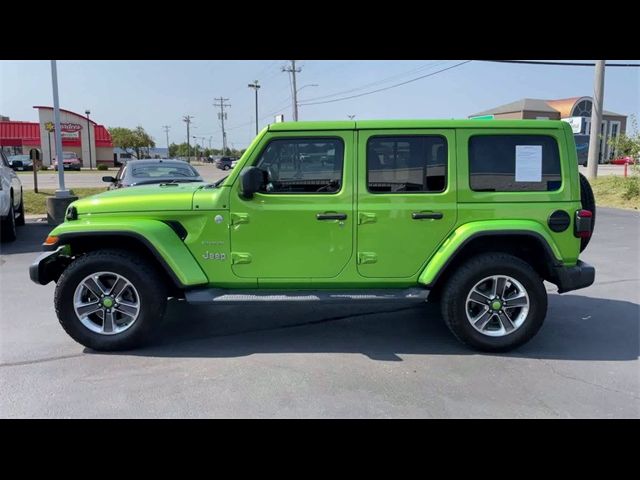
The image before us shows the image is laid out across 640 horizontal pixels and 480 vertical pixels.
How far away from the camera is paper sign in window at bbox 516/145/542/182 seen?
4.08m

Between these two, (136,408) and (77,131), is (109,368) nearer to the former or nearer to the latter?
(136,408)

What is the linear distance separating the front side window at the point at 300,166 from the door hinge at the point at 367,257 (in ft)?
2.06

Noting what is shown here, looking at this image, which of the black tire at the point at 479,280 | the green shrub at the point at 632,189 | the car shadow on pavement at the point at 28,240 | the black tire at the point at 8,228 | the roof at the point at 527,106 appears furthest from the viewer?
the roof at the point at 527,106

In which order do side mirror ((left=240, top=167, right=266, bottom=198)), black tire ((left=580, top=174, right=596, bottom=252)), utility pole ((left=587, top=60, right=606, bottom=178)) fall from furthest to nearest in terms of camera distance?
utility pole ((left=587, top=60, right=606, bottom=178)) → black tire ((left=580, top=174, right=596, bottom=252)) → side mirror ((left=240, top=167, right=266, bottom=198))

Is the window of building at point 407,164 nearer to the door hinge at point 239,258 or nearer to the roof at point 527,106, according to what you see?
the door hinge at point 239,258

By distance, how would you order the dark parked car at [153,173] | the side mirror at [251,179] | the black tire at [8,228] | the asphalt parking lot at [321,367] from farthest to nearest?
the dark parked car at [153,173] < the black tire at [8,228] < the side mirror at [251,179] < the asphalt parking lot at [321,367]

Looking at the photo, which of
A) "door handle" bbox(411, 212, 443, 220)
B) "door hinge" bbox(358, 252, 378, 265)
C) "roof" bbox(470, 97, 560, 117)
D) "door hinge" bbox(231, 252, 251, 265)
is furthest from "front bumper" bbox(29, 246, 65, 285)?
"roof" bbox(470, 97, 560, 117)

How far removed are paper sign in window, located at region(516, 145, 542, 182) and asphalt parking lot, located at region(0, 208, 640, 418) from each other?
156cm

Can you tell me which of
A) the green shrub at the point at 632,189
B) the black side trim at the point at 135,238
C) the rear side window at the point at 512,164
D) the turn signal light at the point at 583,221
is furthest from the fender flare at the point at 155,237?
the green shrub at the point at 632,189

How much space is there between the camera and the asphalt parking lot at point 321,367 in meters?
3.21

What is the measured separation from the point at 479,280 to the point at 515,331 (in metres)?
0.56

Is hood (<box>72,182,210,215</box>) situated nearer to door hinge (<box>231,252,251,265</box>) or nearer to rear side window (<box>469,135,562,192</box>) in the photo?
door hinge (<box>231,252,251,265</box>)

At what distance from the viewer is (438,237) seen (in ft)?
13.4
